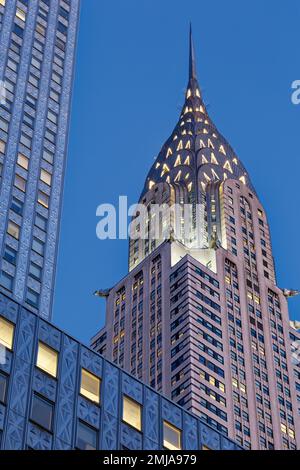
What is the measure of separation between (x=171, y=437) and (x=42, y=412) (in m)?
9.33

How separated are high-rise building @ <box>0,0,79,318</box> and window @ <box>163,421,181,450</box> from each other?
34.1m

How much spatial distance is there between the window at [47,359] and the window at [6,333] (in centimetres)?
179

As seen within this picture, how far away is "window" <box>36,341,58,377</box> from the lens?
58.1m

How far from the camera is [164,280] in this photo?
190875 mm

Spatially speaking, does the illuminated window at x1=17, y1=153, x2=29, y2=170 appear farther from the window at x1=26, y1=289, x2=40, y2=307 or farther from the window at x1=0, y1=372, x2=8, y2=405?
the window at x1=0, y1=372, x2=8, y2=405

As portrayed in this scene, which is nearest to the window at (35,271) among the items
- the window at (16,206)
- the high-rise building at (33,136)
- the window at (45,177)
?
the high-rise building at (33,136)

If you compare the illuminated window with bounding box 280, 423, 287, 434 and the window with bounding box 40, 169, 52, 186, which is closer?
the window with bounding box 40, 169, 52, 186

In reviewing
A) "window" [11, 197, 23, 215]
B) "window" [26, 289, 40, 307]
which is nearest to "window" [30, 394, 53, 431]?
"window" [26, 289, 40, 307]

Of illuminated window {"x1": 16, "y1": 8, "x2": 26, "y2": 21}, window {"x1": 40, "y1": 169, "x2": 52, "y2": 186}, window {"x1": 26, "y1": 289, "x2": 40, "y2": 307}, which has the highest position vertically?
illuminated window {"x1": 16, "y1": 8, "x2": 26, "y2": 21}

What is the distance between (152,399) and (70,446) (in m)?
7.96

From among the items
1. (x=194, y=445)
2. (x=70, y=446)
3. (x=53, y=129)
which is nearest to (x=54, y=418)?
(x=70, y=446)

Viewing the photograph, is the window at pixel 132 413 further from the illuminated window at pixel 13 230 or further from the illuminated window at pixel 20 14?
the illuminated window at pixel 20 14

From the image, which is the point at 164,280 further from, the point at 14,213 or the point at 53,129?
the point at 14,213

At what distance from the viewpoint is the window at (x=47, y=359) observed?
58125 mm
